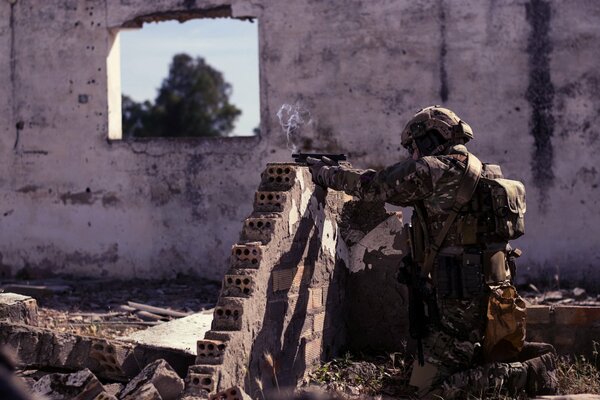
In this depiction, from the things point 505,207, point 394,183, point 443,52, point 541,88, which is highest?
point 443,52

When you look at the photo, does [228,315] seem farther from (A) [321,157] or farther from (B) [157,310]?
(B) [157,310]

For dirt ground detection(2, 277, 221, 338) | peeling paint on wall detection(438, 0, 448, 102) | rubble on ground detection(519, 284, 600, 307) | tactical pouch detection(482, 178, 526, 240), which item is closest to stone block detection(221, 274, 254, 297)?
tactical pouch detection(482, 178, 526, 240)

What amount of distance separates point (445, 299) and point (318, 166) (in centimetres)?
113

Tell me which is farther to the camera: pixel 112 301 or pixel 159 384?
pixel 112 301

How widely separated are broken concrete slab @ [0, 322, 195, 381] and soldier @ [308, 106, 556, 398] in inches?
56.3

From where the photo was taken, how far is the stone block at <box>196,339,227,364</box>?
413 cm

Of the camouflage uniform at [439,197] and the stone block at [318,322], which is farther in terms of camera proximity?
the stone block at [318,322]

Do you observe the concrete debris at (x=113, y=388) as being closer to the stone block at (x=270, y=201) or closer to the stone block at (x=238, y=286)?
the stone block at (x=238, y=286)

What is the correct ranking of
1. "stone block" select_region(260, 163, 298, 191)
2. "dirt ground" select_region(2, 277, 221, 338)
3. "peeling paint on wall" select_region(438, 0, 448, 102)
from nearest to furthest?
"stone block" select_region(260, 163, 298, 191)
"dirt ground" select_region(2, 277, 221, 338)
"peeling paint on wall" select_region(438, 0, 448, 102)

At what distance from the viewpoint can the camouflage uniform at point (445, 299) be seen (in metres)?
4.57

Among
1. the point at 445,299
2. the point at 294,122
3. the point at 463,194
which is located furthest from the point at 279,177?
the point at 294,122

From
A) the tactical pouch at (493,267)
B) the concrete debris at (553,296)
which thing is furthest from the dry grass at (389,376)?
the concrete debris at (553,296)

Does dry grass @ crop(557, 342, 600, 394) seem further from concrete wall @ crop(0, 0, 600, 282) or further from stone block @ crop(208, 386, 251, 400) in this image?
concrete wall @ crop(0, 0, 600, 282)

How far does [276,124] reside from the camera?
9555 millimetres
